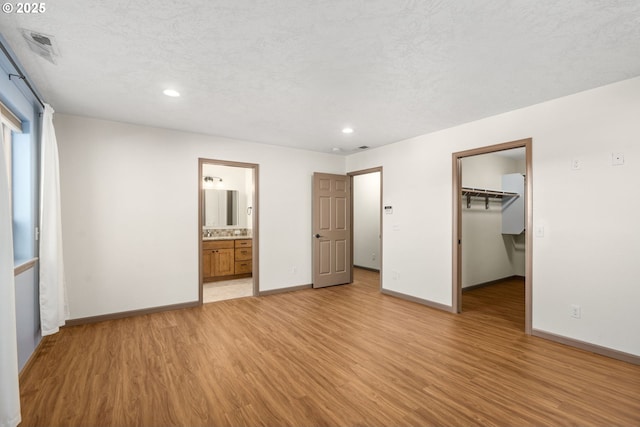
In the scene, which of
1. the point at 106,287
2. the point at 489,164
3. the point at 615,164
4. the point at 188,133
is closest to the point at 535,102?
the point at 615,164

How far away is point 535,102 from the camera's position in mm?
3160

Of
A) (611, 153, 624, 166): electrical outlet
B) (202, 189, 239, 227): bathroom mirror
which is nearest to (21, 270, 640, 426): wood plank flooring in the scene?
(611, 153, 624, 166): electrical outlet

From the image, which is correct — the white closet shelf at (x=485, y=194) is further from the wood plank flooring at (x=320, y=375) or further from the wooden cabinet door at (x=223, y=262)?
the wooden cabinet door at (x=223, y=262)

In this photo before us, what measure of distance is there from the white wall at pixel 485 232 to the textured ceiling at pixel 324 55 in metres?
2.17

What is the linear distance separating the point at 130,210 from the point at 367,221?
5.01 meters

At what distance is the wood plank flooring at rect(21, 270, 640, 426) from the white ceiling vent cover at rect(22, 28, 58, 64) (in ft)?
8.19

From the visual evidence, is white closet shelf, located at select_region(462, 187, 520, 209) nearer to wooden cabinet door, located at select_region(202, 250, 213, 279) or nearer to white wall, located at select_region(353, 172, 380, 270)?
white wall, located at select_region(353, 172, 380, 270)

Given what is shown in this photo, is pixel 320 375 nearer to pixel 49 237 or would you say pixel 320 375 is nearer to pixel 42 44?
pixel 49 237

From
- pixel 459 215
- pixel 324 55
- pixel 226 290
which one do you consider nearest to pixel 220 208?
pixel 226 290

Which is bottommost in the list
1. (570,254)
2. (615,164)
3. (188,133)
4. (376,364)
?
(376,364)

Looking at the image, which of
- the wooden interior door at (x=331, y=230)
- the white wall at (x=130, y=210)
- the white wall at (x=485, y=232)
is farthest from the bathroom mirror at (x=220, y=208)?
the white wall at (x=485, y=232)

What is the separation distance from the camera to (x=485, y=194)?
5305mm

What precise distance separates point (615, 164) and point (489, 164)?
304 centimetres

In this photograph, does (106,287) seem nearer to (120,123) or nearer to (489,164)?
(120,123)
